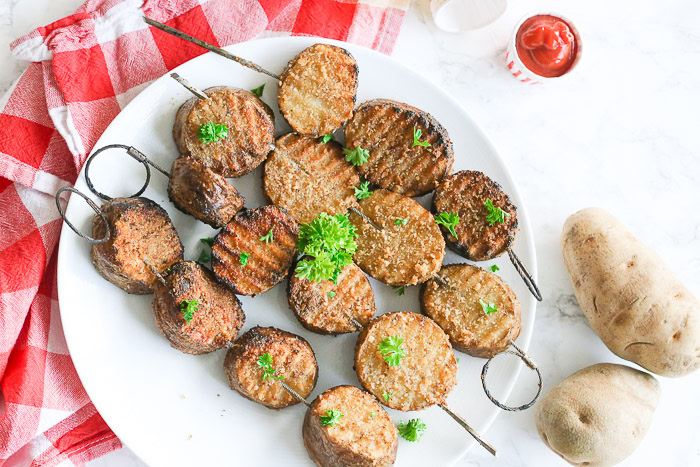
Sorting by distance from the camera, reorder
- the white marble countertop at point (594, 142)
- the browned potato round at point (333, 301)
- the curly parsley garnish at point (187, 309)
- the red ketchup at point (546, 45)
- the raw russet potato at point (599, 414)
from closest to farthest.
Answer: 1. the curly parsley garnish at point (187, 309)
2. the browned potato round at point (333, 301)
3. the raw russet potato at point (599, 414)
4. the red ketchup at point (546, 45)
5. the white marble countertop at point (594, 142)

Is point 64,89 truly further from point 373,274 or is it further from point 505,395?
point 505,395

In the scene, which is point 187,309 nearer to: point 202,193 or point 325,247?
point 202,193

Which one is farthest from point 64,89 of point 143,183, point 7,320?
point 7,320

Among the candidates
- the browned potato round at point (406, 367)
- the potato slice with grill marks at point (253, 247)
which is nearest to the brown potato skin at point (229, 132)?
the potato slice with grill marks at point (253, 247)

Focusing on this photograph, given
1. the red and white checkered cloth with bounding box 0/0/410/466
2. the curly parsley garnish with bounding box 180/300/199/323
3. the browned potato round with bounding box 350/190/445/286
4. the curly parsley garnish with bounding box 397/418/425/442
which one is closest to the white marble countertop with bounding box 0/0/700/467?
the curly parsley garnish with bounding box 397/418/425/442

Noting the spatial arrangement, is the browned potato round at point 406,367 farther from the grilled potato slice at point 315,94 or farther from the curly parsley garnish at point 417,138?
the grilled potato slice at point 315,94

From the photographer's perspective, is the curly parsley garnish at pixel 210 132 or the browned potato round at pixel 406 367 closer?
the curly parsley garnish at pixel 210 132

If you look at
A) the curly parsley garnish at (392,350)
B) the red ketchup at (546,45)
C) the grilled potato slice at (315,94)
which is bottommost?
the curly parsley garnish at (392,350)
